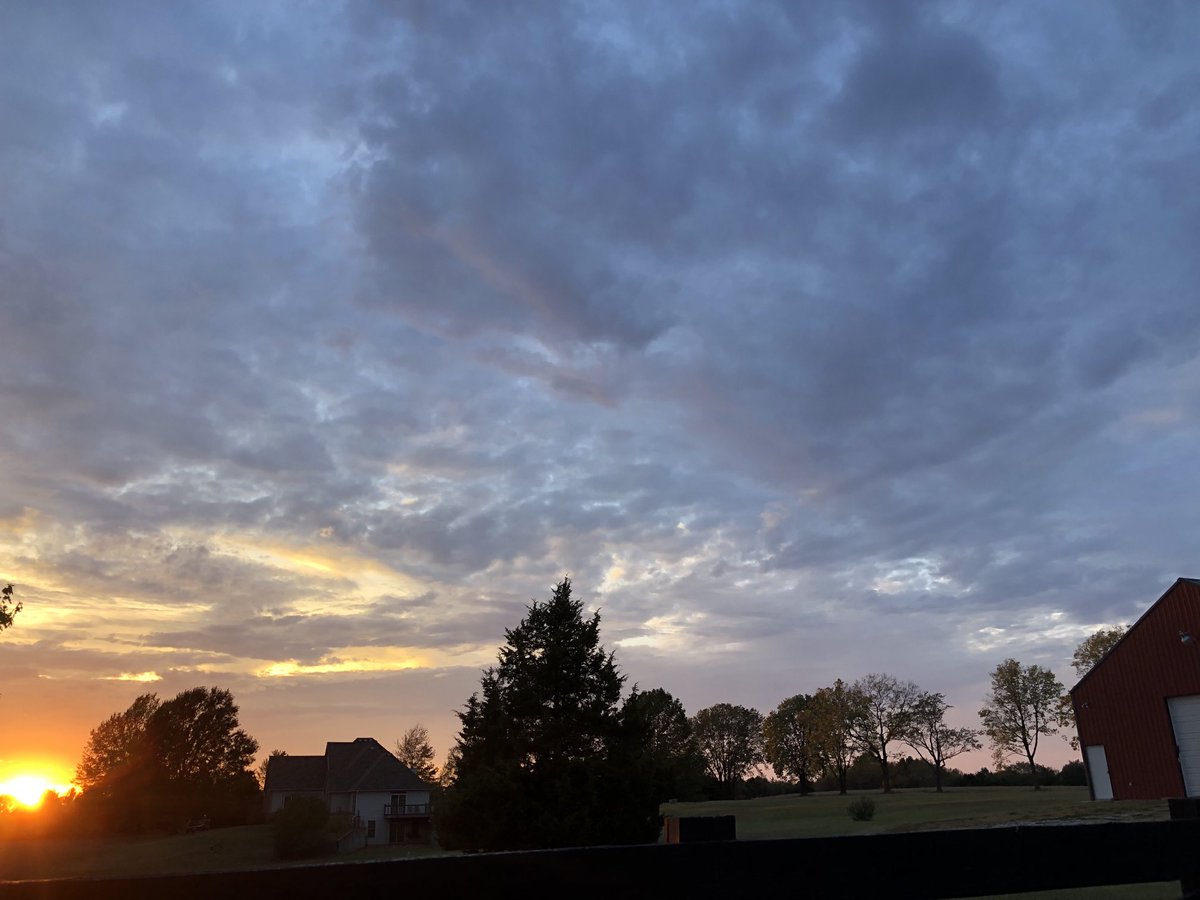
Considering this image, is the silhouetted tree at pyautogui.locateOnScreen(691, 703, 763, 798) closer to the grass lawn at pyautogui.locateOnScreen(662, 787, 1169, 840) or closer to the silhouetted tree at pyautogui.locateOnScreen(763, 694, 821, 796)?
the silhouetted tree at pyautogui.locateOnScreen(763, 694, 821, 796)

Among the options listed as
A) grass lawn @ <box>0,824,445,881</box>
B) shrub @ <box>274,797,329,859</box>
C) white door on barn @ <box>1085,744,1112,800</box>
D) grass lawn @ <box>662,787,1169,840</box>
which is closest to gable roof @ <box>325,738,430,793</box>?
grass lawn @ <box>0,824,445,881</box>

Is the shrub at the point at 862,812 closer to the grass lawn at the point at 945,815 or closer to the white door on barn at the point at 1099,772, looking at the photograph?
the grass lawn at the point at 945,815

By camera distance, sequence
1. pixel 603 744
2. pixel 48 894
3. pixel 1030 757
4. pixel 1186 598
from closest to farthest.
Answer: pixel 48 894, pixel 603 744, pixel 1186 598, pixel 1030 757

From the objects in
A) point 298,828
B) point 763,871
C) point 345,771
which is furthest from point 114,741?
point 763,871

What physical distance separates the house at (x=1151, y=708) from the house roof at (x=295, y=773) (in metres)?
75.3

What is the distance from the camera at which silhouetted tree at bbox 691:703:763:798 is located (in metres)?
113

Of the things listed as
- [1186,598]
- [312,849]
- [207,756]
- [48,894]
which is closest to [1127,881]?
[48,894]

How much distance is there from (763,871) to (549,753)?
25.4 meters

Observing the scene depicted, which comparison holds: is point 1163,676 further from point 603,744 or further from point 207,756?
point 207,756

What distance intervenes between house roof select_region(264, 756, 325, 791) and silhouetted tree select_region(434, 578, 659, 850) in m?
67.6

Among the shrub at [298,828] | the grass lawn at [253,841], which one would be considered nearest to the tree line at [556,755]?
the grass lawn at [253,841]

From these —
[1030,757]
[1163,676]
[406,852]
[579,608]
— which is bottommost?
[406,852]

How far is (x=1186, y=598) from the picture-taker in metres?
32.9

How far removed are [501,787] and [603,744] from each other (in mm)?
4298
